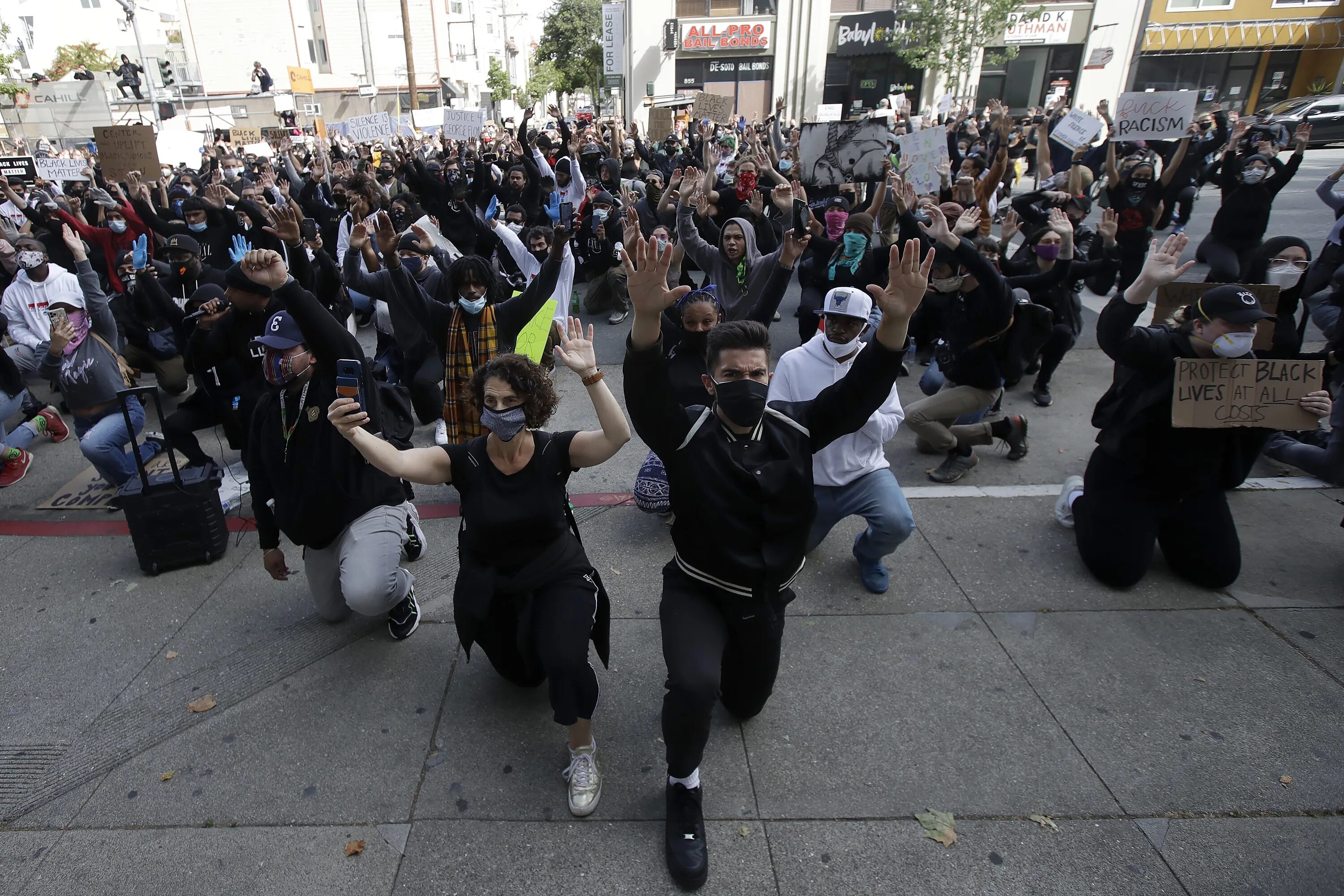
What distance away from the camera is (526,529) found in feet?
10.0

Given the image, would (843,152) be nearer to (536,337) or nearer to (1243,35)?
(536,337)

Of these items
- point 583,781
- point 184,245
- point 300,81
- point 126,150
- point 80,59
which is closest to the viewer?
point 583,781

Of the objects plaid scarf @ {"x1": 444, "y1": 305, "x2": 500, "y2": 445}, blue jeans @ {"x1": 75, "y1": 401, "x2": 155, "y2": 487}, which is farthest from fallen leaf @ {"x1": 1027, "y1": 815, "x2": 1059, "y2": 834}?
blue jeans @ {"x1": 75, "y1": 401, "x2": 155, "y2": 487}

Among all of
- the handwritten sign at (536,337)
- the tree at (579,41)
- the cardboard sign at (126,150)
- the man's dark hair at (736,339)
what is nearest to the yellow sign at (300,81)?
the cardboard sign at (126,150)

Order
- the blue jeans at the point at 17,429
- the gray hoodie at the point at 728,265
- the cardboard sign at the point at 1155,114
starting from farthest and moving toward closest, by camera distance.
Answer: the cardboard sign at the point at 1155,114 → the blue jeans at the point at 17,429 → the gray hoodie at the point at 728,265

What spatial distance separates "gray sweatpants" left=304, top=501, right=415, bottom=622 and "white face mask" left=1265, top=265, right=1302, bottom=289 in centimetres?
611

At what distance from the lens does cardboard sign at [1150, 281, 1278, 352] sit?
13.6ft

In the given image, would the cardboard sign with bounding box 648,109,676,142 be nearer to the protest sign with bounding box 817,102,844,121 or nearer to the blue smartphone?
the protest sign with bounding box 817,102,844,121

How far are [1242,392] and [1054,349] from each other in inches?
125

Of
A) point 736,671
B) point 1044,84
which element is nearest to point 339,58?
point 1044,84

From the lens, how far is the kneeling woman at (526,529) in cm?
293

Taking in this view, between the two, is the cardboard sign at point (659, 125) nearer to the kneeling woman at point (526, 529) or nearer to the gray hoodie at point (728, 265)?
the gray hoodie at point (728, 265)

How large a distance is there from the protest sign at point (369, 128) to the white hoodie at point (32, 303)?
6910 mm

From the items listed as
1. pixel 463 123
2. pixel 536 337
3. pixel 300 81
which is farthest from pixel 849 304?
pixel 300 81
